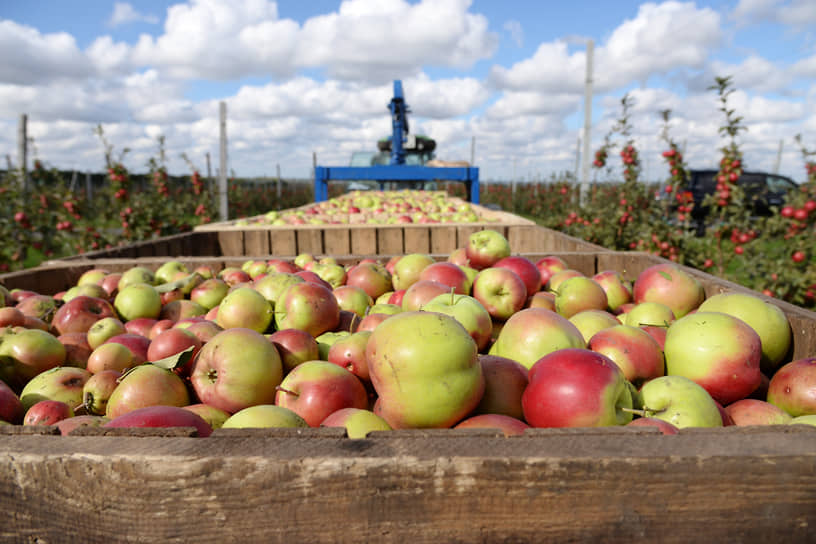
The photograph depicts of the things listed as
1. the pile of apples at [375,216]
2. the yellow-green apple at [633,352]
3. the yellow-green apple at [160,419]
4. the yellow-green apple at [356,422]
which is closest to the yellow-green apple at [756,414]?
the yellow-green apple at [633,352]

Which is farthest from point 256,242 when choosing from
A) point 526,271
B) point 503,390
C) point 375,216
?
point 503,390

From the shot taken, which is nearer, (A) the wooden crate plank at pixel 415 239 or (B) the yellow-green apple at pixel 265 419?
(B) the yellow-green apple at pixel 265 419

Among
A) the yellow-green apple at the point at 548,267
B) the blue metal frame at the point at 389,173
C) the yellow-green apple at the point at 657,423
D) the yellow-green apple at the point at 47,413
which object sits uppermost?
the blue metal frame at the point at 389,173

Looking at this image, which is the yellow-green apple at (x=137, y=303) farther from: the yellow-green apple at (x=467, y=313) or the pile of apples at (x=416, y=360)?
the yellow-green apple at (x=467, y=313)

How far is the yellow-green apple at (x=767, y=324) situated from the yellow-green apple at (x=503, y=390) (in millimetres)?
940

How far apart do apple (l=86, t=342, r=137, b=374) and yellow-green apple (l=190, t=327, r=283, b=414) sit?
34 cm

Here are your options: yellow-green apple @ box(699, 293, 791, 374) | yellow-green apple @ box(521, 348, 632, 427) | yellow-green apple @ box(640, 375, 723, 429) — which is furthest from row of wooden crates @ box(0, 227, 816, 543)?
yellow-green apple @ box(699, 293, 791, 374)

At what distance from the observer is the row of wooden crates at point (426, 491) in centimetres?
84

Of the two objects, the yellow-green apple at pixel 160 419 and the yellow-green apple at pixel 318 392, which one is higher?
the yellow-green apple at pixel 160 419

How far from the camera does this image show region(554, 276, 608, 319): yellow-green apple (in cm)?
236

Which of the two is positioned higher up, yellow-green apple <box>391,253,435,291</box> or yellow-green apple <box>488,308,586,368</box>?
yellow-green apple <box>391,253,435,291</box>

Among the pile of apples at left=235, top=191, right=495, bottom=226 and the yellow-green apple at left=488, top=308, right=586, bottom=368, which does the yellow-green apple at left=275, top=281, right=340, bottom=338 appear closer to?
the yellow-green apple at left=488, top=308, right=586, bottom=368

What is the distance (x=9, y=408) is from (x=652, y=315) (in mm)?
2171

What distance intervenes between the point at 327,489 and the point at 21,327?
69.2 inches
